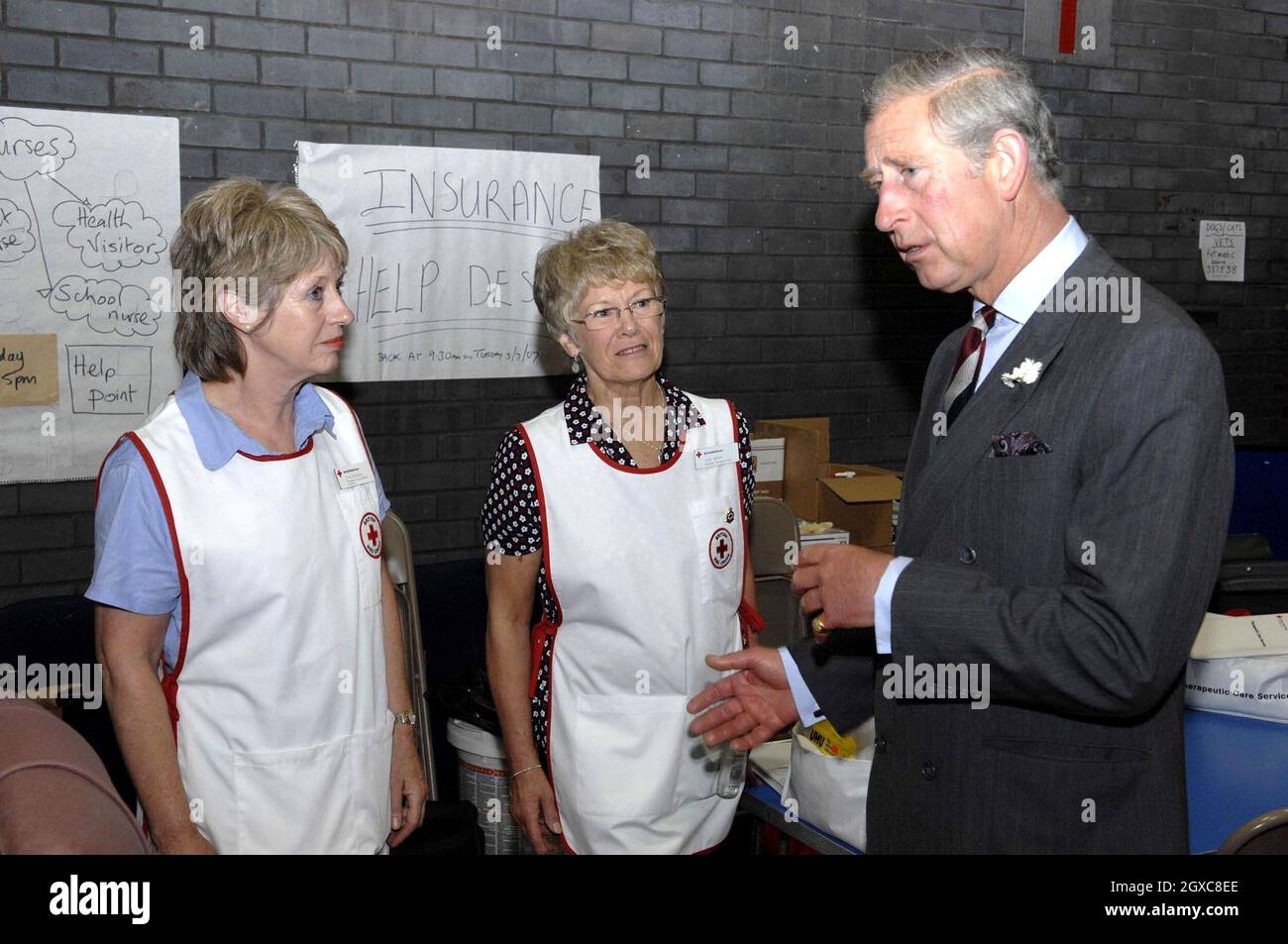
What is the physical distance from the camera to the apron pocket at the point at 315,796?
196 centimetres

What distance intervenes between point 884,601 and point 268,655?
107 centimetres

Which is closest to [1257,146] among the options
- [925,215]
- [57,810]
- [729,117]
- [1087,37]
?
[1087,37]

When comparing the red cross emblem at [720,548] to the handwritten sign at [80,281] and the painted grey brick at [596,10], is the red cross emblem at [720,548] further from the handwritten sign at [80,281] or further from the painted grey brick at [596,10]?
the painted grey brick at [596,10]

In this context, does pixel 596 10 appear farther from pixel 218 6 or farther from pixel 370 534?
pixel 370 534

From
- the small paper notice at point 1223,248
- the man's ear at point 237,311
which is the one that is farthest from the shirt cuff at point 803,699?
the small paper notice at point 1223,248

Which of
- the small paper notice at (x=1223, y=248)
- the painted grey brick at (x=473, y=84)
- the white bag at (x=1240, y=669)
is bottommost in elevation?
the white bag at (x=1240, y=669)

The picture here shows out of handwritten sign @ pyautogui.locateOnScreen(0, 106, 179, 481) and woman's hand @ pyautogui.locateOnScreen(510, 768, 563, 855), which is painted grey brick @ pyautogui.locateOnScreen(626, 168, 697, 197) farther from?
woman's hand @ pyautogui.locateOnScreen(510, 768, 563, 855)

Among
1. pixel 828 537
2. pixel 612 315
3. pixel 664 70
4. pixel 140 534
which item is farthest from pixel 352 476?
pixel 664 70

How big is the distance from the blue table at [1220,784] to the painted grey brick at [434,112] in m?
2.45

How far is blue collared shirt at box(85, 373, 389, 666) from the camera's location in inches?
72.7

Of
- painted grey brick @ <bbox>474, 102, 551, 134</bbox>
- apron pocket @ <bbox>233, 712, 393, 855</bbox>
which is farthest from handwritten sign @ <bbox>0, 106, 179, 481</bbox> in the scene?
apron pocket @ <bbox>233, 712, 393, 855</bbox>

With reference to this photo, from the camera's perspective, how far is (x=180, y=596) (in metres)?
1.90
